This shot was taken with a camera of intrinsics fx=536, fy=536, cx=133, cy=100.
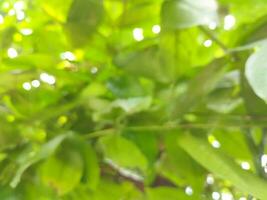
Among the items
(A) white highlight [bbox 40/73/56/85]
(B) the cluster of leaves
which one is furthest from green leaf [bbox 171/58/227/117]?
(A) white highlight [bbox 40/73/56/85]

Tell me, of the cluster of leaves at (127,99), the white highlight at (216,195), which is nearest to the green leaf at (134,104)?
the cluster of leaves at (127,99)

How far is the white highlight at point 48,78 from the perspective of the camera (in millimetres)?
354

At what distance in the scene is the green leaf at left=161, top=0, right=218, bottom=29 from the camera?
28 centimetres

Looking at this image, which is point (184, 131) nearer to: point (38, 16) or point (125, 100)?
point (125, 100)

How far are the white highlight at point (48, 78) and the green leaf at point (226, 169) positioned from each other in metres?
0.12

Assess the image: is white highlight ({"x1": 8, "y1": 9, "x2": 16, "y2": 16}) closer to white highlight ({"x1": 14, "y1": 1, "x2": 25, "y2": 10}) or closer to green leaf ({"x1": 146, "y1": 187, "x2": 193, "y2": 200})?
white highlight ({"x1": 14, "y1": 1, "x2": 25, "y2": 10})

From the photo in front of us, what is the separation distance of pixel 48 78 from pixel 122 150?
8cm

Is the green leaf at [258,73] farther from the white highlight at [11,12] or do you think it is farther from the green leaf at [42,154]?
the white highlight at [11,12]

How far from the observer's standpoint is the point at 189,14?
0.28 meters

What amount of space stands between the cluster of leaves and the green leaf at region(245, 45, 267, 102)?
0.07 meters

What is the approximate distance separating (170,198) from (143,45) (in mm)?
100

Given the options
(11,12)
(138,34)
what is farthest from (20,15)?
(138,34)

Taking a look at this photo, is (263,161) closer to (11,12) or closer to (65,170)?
(65,170)

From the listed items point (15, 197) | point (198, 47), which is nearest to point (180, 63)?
point (198, 47)
